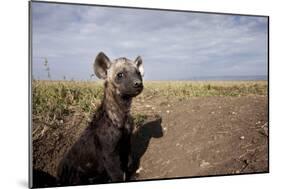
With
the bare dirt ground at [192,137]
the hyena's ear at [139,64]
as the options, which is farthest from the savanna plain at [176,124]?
the hyena's ear at [139,64]

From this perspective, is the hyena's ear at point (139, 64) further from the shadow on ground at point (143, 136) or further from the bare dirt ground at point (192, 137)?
the shadow on ground at point (143, 136)

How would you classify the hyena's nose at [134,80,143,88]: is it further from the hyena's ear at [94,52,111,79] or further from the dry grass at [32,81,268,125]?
the hyena's ear at [94,52,111,79]

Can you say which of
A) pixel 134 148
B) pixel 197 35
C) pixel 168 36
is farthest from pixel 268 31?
pixel 134 148

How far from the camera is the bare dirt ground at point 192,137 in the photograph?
2.96 m

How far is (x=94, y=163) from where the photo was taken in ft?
9.80

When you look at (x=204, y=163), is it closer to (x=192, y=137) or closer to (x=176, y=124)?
(x=192, y=137)

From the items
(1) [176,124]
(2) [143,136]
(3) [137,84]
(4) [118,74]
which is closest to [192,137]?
(1) [176,124]

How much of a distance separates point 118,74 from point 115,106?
0.22 meters

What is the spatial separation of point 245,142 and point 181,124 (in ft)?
1.82

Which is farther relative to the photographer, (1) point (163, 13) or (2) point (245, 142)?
(2) point (245, 142)

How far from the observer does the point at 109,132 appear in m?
3.03

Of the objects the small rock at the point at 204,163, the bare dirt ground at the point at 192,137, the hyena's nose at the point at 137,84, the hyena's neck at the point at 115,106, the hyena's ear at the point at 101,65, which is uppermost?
the hyena's ear at the point at 101,65

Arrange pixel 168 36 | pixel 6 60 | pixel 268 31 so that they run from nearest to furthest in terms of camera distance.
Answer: pixel 6 60, pixel 168 36, pixel 268 31
